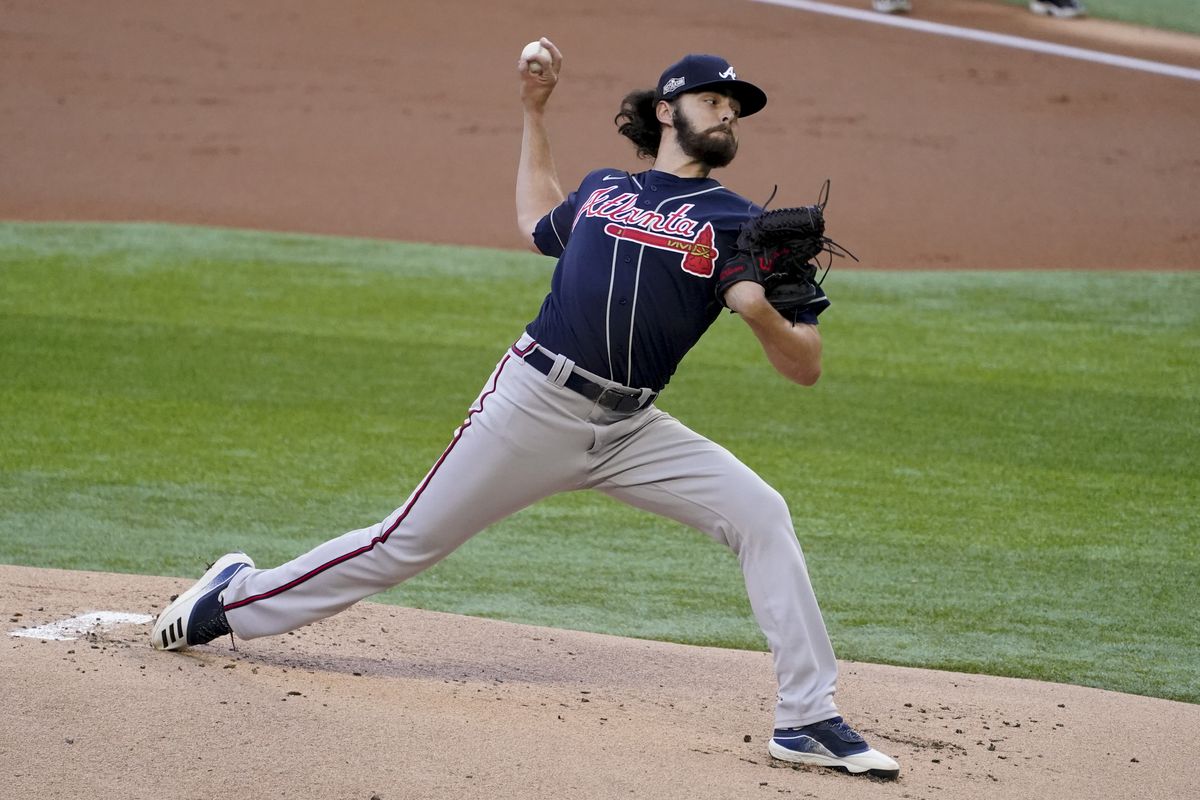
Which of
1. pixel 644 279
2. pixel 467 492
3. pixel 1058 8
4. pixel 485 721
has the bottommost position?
pixel 485 721

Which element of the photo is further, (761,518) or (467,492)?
(467,492)

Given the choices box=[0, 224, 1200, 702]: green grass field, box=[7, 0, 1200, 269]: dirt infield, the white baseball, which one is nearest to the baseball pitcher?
the white baseball

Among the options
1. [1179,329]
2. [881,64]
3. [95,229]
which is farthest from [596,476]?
[881,64]

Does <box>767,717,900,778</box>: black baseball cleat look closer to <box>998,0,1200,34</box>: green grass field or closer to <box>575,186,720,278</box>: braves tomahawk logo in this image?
<box>575,186,720,278</box>: braves tomahawk logo

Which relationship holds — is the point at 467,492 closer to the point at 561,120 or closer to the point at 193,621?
the point at 193,621

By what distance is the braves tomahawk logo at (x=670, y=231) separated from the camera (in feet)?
12.8

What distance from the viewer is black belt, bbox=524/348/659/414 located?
3979 mm

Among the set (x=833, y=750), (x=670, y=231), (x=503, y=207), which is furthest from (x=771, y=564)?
(x=503, y=207)

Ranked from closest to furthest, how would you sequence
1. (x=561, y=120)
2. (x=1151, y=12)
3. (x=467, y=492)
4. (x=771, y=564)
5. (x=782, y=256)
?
(x=782, y=256), (x=771, y=564), (x=467, y=492), (x=561, y=120), (x=1151, y=12)

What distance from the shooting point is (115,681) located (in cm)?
392

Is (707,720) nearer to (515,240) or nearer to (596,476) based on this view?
(596,476)

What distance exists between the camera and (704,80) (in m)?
4.02

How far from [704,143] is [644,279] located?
43 centimetres

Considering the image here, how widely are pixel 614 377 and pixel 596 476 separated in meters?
0.31
